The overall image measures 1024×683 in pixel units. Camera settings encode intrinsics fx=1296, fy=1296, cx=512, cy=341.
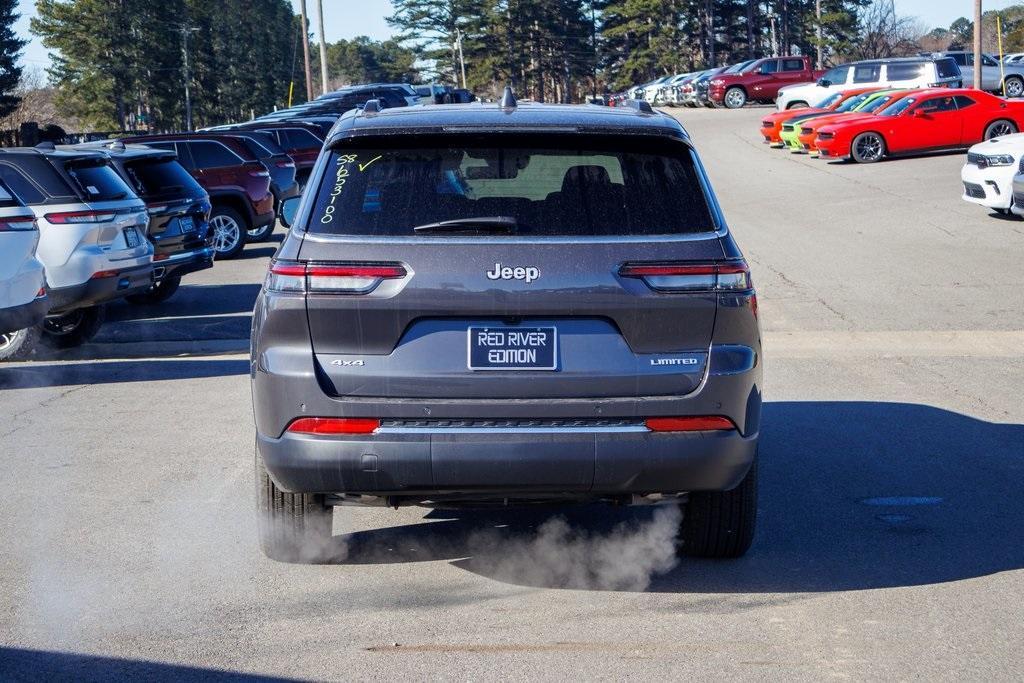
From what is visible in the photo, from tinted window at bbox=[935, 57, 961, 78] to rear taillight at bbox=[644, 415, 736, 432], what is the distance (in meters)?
38.7

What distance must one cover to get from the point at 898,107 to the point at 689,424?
93.9 feet

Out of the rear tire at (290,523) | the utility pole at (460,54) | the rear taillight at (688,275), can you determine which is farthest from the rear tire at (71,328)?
the utility pole at (460,54)

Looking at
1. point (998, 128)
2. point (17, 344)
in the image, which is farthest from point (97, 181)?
point (998, 128)

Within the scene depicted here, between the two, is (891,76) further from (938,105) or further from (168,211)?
(168,211)

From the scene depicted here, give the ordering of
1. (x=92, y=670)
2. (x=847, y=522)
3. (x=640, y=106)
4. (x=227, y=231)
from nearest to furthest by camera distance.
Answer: (x=92, y=670)
(x=640, y=106)
(x=847, y=522)
(x=227, y=231)

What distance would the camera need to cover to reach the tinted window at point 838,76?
136 feet

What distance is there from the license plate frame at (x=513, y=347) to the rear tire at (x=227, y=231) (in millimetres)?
15980

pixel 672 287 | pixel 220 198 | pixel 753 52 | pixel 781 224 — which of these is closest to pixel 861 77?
pixel 781 224

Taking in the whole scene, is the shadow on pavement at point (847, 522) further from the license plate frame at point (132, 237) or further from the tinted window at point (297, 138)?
the tinted window at point (297, 138)

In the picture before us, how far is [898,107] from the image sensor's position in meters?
31.4

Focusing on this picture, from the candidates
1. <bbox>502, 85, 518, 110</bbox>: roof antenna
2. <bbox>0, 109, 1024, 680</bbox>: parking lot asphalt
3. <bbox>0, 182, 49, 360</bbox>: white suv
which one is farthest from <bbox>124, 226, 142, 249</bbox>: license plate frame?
<bbox>502, 85, 518, 110</bbox>: roof antenna

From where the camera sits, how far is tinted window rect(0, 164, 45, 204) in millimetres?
11719

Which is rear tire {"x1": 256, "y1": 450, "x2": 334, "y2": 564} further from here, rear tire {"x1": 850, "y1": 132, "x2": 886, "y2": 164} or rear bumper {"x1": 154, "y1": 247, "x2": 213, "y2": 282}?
rear tire {"x1": 850, "y1": 132, "x2": 886, "y2": 164}

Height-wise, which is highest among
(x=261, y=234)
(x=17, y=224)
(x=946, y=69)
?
(x=946, y=69)
